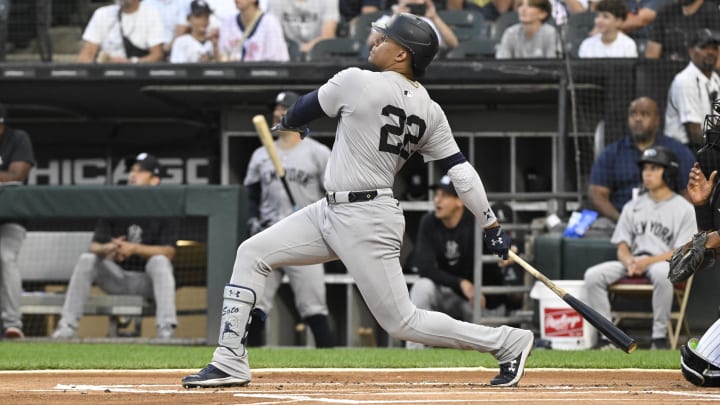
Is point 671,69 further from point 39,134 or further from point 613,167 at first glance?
point 39,134

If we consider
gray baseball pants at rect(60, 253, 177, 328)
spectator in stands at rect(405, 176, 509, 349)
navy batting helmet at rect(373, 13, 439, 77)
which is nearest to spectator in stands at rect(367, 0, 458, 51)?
spectator in stands at rect(405, 176, 509, 349)

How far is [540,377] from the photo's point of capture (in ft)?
23.8

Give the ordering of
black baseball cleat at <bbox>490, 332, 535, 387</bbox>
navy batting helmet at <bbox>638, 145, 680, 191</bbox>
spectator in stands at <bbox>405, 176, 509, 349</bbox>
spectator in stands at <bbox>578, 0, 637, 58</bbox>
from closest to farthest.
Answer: black baseball cleat at <bbox>490, 332, 535, 387</bbox> → navy batting helmet at <bbox>638, 145, 680, 191</bbox> → spectator in stands at <bbox>405, 176, 509, 349</bbox> → spectator in stands at <bbox>578, 0, 637, 58</bbox>

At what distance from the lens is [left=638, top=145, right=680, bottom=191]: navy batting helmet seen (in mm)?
10000

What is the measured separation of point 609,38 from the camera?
39.5ft

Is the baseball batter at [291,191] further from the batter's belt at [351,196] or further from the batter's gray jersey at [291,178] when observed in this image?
the batter's belt at [351,196]

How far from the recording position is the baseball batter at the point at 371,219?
5.97 metres

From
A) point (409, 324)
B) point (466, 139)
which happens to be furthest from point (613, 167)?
point (409, 324)

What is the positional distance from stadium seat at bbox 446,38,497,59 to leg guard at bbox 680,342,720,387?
616cm

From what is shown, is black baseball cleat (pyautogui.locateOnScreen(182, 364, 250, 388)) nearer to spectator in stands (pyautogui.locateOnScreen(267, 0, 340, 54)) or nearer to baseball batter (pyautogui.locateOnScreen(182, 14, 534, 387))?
baseball batter (pyautogui.locateOnScreen(182, 14, 534, 387))

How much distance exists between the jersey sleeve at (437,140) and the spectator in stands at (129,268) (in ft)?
15.4

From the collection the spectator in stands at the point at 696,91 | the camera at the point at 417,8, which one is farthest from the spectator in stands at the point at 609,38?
the camera at the point at 417,8

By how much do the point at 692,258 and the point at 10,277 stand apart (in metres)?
6.05

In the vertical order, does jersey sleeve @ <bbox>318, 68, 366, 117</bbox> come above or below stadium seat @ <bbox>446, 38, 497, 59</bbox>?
below
